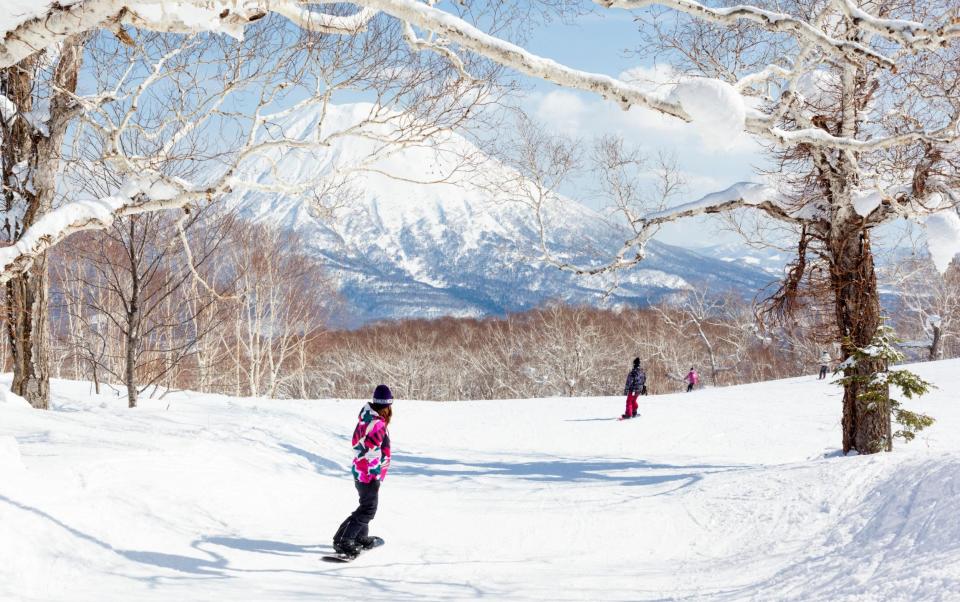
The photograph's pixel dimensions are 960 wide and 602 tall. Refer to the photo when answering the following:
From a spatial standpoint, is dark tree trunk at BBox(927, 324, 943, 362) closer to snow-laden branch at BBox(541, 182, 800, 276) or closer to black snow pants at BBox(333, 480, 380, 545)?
snow-laden branch at BBox(541, 182, 800, 276)

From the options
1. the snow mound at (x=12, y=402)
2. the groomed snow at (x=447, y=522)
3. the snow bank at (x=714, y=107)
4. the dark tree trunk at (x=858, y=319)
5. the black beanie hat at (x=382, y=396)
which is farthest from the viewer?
the dark tree trunk at (x=858, y=319)

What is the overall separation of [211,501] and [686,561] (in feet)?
15.3

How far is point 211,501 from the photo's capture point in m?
6.76

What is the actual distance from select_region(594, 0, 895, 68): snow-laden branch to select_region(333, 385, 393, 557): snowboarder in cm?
360

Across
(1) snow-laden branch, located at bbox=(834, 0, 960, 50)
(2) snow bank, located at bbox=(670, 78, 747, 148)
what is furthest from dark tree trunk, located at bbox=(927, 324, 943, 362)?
(2) snow bank, located at bbox=(670, 78, 747, 148)

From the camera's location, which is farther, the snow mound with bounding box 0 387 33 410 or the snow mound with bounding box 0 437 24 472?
the snow mound with bounding box 0 387 33 410

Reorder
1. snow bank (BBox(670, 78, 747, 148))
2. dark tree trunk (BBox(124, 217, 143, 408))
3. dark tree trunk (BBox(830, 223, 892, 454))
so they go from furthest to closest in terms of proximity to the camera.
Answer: dark tree trunk (BBox(124, 217, 143, 408))
dark tree trunk (BBox(830, 223, 892, 454))
snow bank (BBox(670, 78, 747, 148))

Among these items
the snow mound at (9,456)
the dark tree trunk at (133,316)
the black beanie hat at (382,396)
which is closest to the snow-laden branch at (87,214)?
the snow mound at (9,456)

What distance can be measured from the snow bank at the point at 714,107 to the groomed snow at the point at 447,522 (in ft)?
9.10

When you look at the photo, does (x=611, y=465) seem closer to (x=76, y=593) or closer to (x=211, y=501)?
(x=211, y=501)

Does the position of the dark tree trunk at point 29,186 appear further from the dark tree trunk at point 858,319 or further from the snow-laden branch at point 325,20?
the dark tree trunk at point 858,319

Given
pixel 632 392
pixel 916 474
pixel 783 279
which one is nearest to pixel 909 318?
pixel 632 392

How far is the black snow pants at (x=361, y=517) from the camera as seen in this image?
5.61 m

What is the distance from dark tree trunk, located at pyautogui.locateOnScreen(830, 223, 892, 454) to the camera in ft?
28.9
